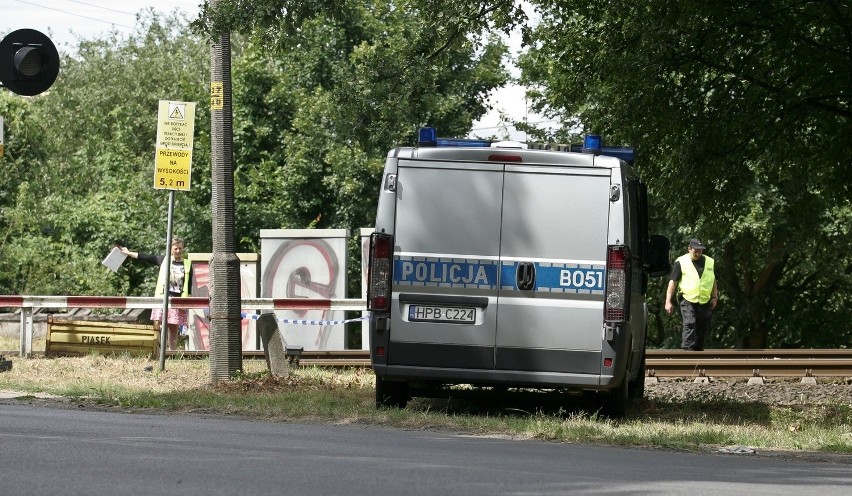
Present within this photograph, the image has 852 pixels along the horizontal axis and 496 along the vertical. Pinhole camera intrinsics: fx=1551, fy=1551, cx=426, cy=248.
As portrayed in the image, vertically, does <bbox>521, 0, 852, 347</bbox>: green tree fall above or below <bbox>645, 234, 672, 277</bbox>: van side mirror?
above

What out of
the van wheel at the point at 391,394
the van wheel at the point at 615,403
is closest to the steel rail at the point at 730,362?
the van wheel at the point at 615,403

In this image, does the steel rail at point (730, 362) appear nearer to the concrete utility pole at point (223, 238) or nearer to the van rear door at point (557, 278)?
the concrete utility pole at point (223, 238)

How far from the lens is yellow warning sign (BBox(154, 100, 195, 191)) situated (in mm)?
16906

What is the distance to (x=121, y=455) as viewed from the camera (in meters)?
8.59

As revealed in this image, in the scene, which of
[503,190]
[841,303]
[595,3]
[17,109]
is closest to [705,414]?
[503,190]

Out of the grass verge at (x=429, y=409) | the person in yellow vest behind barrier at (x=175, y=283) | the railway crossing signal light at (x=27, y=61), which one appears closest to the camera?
the grass verge at (x=429, y=409)

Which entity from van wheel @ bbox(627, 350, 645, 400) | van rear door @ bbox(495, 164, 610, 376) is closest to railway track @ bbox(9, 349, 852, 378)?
van wheel @ bbox(627, 350, 645, 400)

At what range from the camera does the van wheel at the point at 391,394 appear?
13516mm

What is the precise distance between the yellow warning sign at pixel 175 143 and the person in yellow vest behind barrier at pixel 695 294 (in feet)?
26.1

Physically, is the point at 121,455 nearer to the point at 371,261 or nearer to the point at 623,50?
the point at 371,261

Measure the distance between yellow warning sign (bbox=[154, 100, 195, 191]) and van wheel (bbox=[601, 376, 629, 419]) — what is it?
18.9 feet

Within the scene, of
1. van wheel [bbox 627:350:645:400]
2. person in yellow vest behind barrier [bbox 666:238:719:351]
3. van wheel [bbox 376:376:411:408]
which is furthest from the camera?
person in yellow vest behind barrier [bbox 666:238:719:351]

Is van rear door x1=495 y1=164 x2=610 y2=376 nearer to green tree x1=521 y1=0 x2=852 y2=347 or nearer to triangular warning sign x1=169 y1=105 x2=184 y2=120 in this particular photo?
green tree x1=521 y1=0 x2=852 y2=347

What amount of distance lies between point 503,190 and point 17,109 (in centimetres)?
3972
